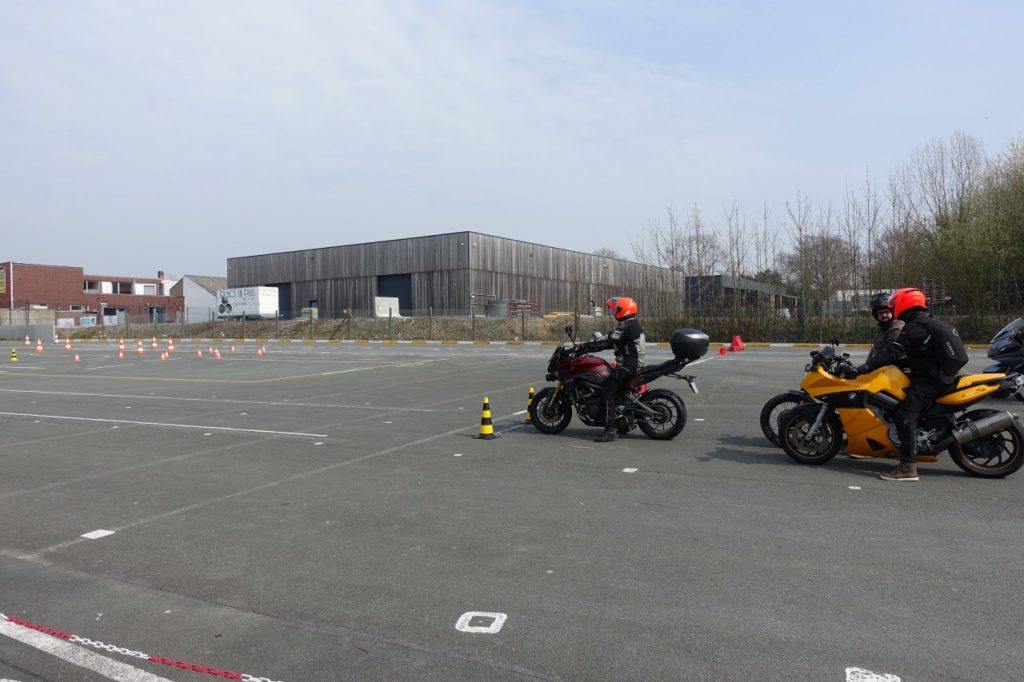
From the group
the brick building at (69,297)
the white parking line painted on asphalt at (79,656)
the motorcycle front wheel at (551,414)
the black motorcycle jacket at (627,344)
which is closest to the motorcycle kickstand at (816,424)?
the black motorcycle jacket at (627,344)

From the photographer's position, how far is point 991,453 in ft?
23.5

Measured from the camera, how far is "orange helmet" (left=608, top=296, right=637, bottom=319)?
9648mm

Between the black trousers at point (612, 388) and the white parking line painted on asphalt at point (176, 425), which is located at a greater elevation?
the black trousers at point (612, 388)

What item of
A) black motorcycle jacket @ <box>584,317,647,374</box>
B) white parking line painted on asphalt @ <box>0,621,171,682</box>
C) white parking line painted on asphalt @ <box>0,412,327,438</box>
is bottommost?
white parking line painted on asphalt @ <box>0,621,171,682</box>

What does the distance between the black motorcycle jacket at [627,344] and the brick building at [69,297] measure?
74.1 m

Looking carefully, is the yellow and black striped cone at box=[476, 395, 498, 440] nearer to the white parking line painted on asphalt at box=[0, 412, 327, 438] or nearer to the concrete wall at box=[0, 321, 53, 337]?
the white parking line painted on asphalt at box=[0, 412, 327, 438]

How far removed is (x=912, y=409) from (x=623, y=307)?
3.79m

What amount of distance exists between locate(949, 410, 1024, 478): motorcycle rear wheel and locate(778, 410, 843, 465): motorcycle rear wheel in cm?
110

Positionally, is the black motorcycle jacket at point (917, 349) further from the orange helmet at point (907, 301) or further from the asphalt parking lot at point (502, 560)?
the asphalt parking lot at point (502, 560)

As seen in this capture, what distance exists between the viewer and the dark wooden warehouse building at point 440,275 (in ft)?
202

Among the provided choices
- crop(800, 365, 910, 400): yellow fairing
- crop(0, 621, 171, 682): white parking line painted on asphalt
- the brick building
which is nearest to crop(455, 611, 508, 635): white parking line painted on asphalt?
crop(0, 621, 171, 682): white parking line painted on asphalt

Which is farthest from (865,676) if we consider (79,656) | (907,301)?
(907,301)

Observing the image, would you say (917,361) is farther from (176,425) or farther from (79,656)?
(176,425)

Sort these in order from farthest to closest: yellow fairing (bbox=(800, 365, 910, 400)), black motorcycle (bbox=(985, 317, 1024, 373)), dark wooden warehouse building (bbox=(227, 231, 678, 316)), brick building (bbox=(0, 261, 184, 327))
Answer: brick building (bbox=(0, 261, 184, 327))
dark wooden warehouse building (bbox=(227, 231, 678, 316))
black motorcycle (bbox=(985, 317, 1024, 373))
yellow fairing (bbox=(800, 365, 910, 400))
